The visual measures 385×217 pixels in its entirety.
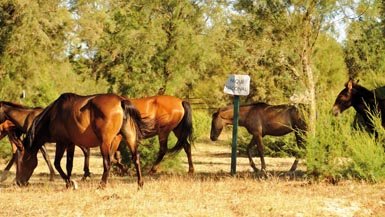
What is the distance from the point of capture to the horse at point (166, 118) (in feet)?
48.6

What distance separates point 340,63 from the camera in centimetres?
3862

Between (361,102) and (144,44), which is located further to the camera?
(144,44)

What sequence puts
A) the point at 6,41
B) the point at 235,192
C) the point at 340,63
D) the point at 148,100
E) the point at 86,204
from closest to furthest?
the point at 86,204 → the point at 235,192 → the point at 148,100 → the point at 6,41 → the point at 340,63

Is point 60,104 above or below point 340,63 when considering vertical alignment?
below

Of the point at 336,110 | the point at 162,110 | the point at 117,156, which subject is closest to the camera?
the point at 336,110

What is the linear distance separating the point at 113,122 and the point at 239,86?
10.9 ft

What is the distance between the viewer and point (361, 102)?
41.1 ft

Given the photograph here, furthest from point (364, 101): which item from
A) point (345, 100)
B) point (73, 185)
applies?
point (73, 185)

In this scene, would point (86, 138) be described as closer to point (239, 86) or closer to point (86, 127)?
point (86, 127)

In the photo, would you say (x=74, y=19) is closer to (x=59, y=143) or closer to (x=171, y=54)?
(x=171, y=54)

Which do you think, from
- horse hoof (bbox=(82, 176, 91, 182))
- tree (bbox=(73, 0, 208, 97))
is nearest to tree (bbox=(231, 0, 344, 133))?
tree (bbox=(73, 0, 208, 97))

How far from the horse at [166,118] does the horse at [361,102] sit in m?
4.24

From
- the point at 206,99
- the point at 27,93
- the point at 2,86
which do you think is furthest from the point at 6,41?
the point at 206,99

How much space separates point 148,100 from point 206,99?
25.0m
